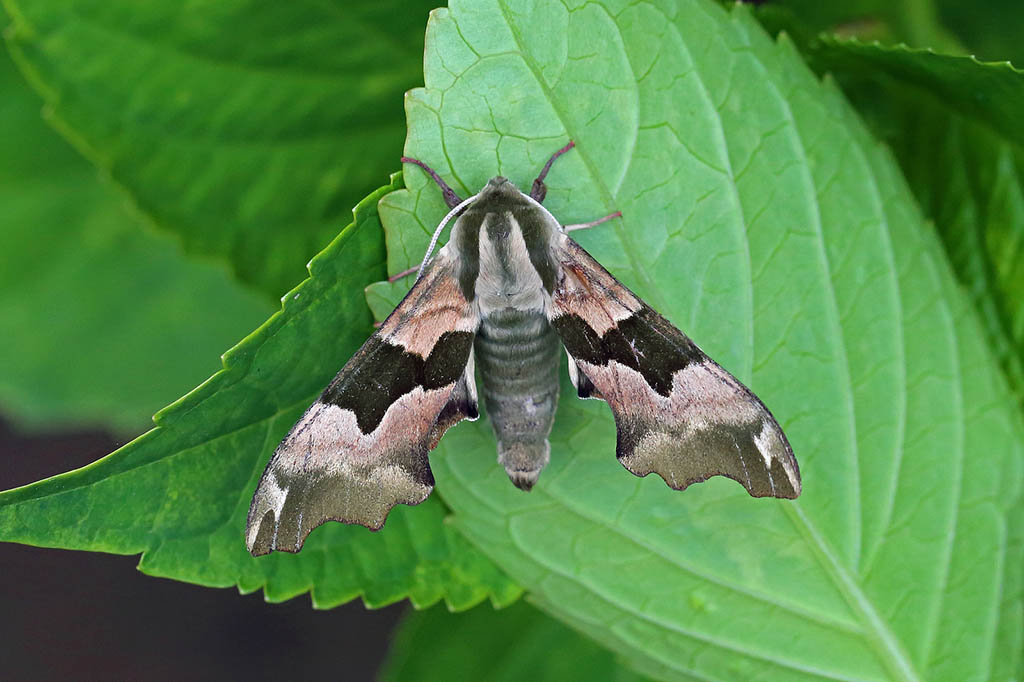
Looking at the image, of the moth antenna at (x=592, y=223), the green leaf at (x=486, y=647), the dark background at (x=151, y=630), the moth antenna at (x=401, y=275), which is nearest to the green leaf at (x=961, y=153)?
the moth antenna at (x=592, y=223)

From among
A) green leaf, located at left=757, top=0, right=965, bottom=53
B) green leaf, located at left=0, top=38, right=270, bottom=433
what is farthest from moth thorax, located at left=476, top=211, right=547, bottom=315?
green leaf, located at left=0, top=38, right=270, bottom=433

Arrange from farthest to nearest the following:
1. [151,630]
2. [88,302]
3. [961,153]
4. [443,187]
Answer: [151,630] < [88,302] < [961,153] < [443,187]

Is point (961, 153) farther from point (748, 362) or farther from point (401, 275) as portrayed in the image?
point (401, 275)

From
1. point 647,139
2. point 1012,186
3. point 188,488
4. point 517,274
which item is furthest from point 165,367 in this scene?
point 1012,186

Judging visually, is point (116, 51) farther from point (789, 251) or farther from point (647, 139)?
point (789, 251)

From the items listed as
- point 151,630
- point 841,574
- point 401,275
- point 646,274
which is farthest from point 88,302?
point 841,574

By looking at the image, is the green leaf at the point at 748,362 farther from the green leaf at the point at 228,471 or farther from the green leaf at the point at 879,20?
the green leaf at the point at 879,20
